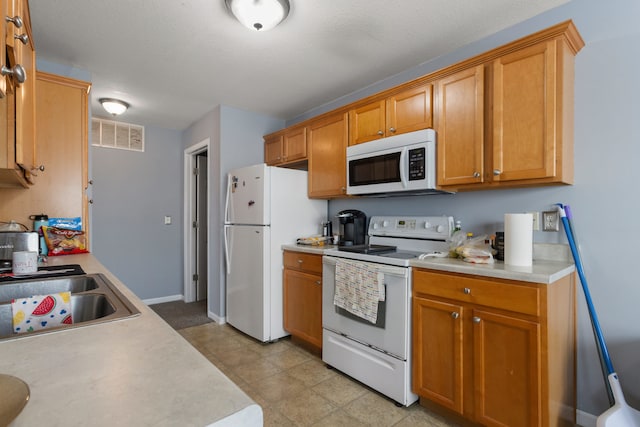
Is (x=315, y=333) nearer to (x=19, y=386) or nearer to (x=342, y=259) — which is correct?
(x=342, y=259)

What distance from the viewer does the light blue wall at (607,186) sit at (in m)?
1.73

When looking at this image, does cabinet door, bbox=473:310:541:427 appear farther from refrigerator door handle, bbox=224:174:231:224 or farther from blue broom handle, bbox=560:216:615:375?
refrigerator door handle, bbox=224:174:231:224

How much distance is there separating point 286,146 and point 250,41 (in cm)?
131

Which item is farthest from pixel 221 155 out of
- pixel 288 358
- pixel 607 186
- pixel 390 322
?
pixel 607 186

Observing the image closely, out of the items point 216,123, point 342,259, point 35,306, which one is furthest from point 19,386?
point 216,123

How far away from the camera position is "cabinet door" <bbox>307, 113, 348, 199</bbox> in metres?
2.87

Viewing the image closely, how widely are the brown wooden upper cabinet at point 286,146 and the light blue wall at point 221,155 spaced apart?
0.17m

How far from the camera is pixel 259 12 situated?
6.08 feet

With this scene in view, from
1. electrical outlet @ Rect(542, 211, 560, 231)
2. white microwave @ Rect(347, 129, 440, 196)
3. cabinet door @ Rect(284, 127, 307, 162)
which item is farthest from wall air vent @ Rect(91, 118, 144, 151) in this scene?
electrical outlet @ Rect(542, 211, 560, 231)

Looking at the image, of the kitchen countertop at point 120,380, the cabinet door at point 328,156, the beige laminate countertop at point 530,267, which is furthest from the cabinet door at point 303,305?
the kitchen countertop at point 120,380

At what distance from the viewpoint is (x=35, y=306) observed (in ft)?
3.53

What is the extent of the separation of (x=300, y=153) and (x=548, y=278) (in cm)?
239

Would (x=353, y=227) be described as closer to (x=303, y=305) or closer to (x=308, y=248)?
(x=308, y=248)

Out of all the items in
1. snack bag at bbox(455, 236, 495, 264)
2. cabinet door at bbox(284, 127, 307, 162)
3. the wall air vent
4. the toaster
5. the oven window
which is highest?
the wall air vent
